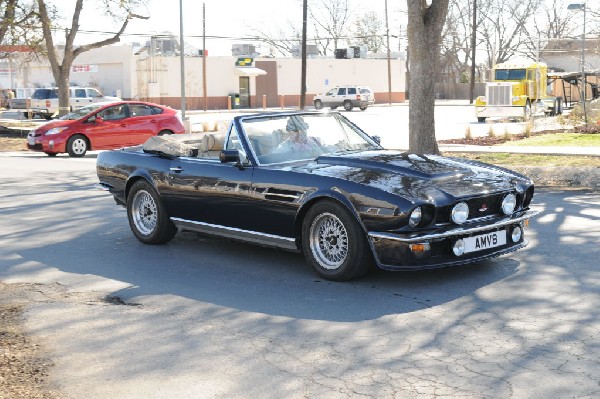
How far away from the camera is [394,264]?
729 cm

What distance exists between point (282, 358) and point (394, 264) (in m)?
1.87

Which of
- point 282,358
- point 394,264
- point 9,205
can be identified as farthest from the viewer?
point 9,205

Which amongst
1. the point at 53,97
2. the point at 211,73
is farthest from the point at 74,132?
the point at 211,73

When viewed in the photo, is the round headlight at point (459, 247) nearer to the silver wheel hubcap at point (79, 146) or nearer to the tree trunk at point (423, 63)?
the tree trunk at point (423, 63)

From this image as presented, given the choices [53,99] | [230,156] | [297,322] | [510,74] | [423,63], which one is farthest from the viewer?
[53,99]

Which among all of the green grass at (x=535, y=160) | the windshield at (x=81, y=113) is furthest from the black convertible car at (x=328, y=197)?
the windshield at (x=81, y=113)

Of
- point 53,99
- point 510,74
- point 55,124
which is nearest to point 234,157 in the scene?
point 55,124

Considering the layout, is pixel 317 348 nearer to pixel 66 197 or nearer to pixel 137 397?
pixel 137 397

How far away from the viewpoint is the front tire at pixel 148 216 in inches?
378

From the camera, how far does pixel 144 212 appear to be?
9906 mm

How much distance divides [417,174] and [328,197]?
0.77 meters

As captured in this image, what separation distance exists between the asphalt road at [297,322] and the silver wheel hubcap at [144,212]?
264mm

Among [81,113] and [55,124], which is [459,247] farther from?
[81,113]

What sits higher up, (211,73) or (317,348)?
(211,73)
